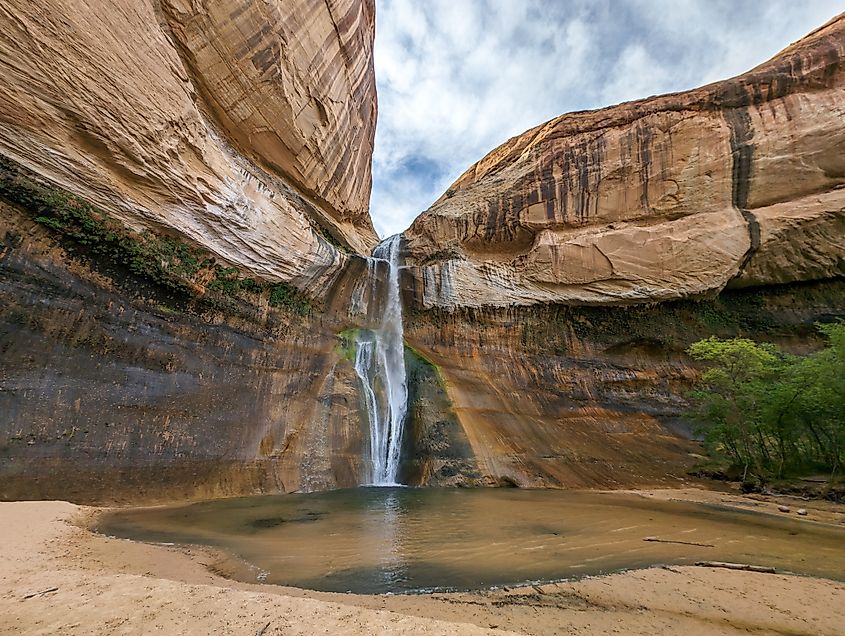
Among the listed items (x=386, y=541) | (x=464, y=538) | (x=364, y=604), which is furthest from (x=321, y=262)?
(x=364, y=604)

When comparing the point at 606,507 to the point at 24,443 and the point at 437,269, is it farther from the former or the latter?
the point at 437,269

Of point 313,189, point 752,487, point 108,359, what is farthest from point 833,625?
point 313,189

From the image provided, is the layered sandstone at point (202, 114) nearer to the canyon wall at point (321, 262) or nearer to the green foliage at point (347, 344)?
the canyon wall at point (321, 262)

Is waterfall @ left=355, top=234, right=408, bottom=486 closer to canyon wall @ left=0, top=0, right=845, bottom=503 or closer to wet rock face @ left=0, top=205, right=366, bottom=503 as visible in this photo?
canyon wall @ left=0, top=0, right=845, bottom=503

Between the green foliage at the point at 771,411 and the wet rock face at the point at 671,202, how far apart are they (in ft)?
17.3

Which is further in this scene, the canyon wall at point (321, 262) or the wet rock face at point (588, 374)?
the wet rock face at point (588, 374)

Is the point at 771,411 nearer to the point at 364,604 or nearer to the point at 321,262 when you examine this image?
the point at 364,604

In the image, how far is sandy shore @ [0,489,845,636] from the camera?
2312 millimetres

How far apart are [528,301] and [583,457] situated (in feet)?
22.8

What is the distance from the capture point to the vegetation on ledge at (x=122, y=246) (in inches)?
324

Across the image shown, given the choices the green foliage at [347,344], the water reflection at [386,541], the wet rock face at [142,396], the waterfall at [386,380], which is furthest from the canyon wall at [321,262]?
the water reflection at [386,541]

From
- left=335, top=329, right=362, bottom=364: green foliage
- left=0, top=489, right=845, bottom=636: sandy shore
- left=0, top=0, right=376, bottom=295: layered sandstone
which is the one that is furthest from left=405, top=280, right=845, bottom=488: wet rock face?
left=0, top=489, right=845, bottom=636: sandy shore

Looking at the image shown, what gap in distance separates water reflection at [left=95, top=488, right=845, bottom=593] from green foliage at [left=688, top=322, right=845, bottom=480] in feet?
14.3

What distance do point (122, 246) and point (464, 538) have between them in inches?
407
